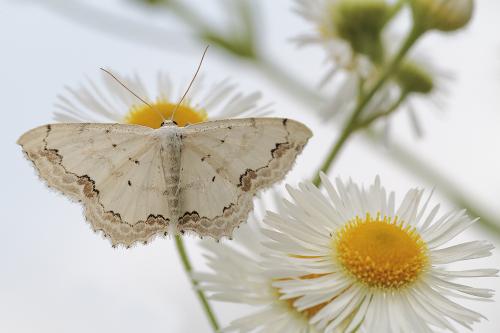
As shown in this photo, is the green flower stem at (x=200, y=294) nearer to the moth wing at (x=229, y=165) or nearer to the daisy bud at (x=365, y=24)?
the moth wing at (x=229, y=165)

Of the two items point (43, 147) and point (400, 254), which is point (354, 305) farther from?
point (43, 147)

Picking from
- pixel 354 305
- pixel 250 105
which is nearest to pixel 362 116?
pixel 250 105

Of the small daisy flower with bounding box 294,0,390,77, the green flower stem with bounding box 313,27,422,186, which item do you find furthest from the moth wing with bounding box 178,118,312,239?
the small daisy flower with bounding box 294,0,390,77

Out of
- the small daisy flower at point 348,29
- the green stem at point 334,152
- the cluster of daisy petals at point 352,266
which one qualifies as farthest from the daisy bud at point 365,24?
the cluster of daisy petals at point 352,266

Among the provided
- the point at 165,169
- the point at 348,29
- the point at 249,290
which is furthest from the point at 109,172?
the point at 348,29

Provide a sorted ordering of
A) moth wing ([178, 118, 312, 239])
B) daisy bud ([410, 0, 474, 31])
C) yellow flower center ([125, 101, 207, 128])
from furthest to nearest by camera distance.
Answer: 1. daisy bud ([410, 0, 474, 31])
2. yellow flower center ([125, 101, 207, 128])
3. moth wing ([178, 118, 312, 239])

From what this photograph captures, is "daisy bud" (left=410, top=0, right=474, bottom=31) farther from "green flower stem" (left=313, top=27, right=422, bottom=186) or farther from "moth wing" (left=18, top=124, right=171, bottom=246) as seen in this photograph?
"moth wing" (left=18, top=124, right=171, bottom=246)

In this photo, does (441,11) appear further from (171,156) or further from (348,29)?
(171,156)
